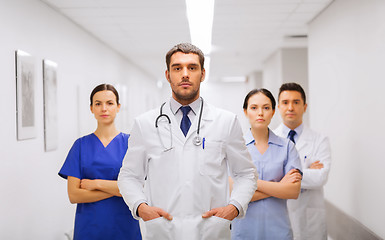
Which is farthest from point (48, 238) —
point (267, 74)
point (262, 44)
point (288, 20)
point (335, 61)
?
point (267, 74)

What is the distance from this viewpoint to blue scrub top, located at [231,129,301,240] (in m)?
2.09

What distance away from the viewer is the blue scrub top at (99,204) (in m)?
2.22

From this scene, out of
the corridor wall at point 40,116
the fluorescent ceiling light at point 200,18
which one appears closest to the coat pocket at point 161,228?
the corridor wall at point 40,116

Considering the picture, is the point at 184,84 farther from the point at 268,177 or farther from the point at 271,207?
the point at 271,207

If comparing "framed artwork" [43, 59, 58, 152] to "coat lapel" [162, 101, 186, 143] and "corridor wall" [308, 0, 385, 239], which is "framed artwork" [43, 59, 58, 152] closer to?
"coat lapel" [162, 101, 186, 143]

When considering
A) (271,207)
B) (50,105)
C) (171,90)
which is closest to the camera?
(271,207)

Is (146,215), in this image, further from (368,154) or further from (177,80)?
(368,154)

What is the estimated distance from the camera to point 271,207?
211 cm

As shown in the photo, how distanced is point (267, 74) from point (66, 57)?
16.3 ft

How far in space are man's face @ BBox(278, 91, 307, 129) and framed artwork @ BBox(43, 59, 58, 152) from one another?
2102mm

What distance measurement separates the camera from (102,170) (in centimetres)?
Result: 223

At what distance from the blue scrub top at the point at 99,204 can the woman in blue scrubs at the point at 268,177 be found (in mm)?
649

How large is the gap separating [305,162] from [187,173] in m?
1.25

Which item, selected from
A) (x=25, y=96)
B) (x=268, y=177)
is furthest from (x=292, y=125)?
(x=25, y=96)
